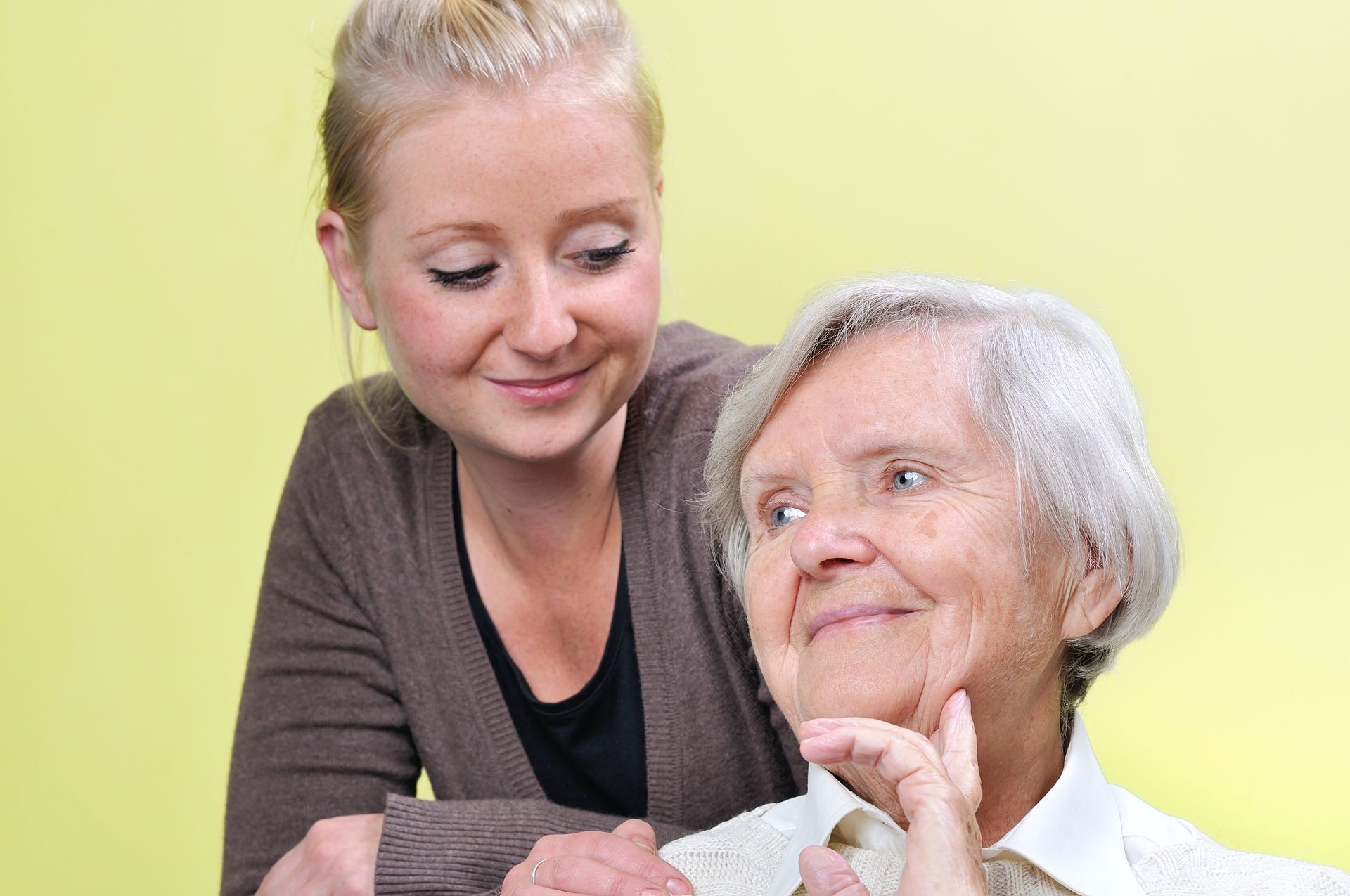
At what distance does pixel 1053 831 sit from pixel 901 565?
0.30 m

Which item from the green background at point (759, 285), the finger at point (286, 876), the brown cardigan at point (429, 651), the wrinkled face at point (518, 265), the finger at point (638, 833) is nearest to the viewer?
the finger at point (638, 833)

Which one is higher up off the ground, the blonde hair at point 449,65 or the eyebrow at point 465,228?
the blonde hair at point 449,65

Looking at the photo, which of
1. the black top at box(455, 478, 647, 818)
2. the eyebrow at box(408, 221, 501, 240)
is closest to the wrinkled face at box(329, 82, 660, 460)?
the eyebrow at box(408, 221, 501, 240)

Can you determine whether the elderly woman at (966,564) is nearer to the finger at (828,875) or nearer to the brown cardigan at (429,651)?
the finger at (828,875)

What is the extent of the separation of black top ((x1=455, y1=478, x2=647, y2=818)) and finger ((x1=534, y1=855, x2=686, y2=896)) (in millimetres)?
481

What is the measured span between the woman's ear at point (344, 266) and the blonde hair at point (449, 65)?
0.02 m

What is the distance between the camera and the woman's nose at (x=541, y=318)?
180cm

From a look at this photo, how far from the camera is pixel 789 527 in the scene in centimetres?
149

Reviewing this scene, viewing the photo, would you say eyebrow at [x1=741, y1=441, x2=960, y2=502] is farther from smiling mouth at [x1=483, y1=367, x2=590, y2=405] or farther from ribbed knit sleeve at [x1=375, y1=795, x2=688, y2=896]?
ribbed knit sleeve at [x1=375, y1=795, x2=688, y2=896]

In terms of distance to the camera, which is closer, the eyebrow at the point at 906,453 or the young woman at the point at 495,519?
the eyebrow at the point at 906,453

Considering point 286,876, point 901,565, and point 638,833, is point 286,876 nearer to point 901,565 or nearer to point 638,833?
point 638,833

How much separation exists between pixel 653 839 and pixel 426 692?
557 mm

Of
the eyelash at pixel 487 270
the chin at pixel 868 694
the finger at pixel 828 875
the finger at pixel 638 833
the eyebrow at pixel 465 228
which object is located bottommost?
the finger at pixel 638 833

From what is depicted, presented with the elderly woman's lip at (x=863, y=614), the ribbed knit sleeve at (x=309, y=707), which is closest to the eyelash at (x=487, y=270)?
the ribbed knit sleeve at (x=309, y=707)
